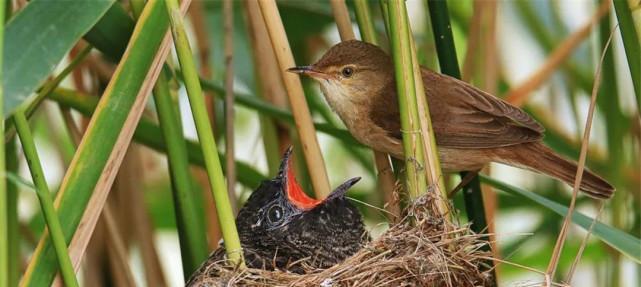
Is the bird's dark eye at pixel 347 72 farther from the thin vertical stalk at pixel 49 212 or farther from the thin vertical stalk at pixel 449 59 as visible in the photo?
the thin vertical stalk at pixel 49 212

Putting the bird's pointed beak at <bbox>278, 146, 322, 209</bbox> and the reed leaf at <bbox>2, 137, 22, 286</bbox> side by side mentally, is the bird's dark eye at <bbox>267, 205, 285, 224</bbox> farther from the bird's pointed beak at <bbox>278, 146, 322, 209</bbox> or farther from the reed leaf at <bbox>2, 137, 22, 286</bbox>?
the reed leaf at <bbox>2, 137, 22, 286</bbox>

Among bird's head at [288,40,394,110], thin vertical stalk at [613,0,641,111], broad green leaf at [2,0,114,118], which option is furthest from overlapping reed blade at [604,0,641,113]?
broad green leaf at [2,0,114,118]

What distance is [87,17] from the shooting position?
1731 mm

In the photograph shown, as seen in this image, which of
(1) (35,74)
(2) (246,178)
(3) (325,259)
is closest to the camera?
(1) (35,74)

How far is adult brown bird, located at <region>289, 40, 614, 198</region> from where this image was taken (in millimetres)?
2748

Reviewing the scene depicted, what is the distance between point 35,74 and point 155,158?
279 centimetres

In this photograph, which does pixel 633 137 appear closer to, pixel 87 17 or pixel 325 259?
pixel 325 259

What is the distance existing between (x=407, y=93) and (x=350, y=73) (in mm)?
949

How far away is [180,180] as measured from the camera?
234 cm

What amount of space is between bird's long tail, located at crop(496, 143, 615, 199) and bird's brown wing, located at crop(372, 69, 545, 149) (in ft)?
0.20

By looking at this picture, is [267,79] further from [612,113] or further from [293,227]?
[612,113]

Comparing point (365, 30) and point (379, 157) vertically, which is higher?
point (365, 30)

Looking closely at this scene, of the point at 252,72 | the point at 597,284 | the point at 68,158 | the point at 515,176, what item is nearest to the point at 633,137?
the point at 597,284

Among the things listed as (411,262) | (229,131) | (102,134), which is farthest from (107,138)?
(229,131)
